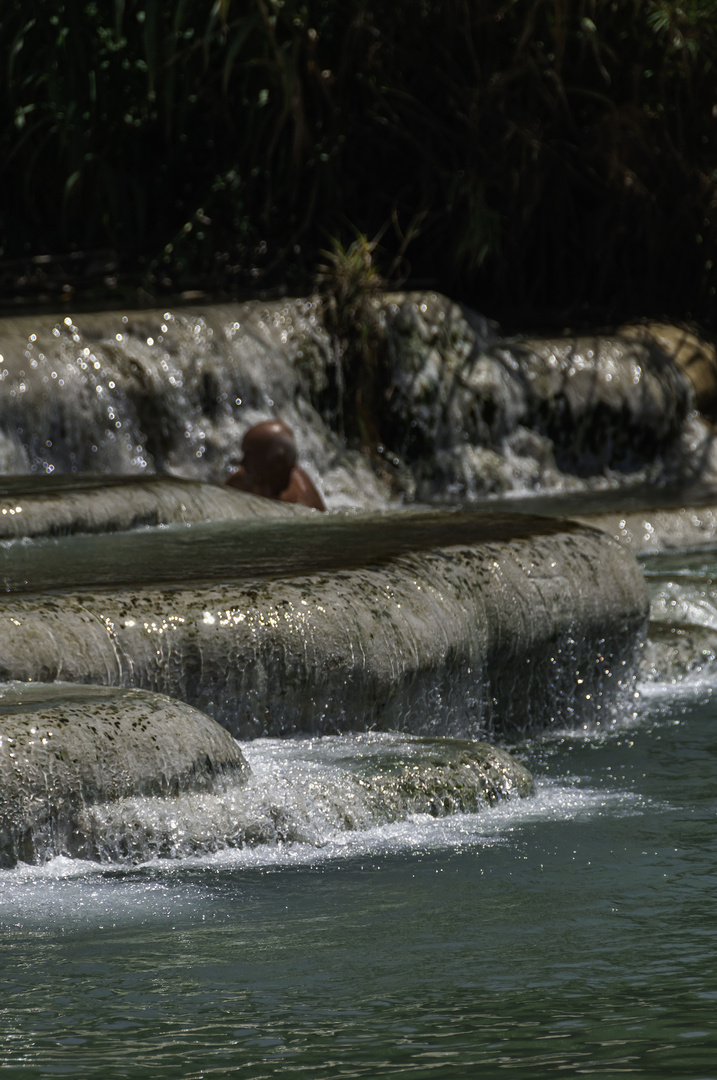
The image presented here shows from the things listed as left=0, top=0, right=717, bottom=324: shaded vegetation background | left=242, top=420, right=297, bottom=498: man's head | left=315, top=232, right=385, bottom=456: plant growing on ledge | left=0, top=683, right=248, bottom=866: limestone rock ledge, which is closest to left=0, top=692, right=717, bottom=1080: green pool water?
left=0, top=683, right=248, bottom=866: limestone rock ledge

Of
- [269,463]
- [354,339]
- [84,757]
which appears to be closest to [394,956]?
[84,757]

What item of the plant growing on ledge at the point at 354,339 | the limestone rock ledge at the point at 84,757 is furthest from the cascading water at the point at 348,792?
the plant growing on ledge at the point at 354,339

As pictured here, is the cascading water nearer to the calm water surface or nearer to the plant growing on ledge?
the calm water surface

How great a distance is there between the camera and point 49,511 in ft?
19.8

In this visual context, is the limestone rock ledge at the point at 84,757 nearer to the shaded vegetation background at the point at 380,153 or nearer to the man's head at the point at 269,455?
the man's head at the point at 269,455

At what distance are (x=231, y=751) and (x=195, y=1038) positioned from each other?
1.51 metres

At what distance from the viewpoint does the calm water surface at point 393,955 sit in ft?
8.15

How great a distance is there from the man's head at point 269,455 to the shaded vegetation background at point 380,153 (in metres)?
4.25

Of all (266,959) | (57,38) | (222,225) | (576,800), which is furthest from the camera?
(222,225)

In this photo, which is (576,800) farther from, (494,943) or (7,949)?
Answer: (7,949)

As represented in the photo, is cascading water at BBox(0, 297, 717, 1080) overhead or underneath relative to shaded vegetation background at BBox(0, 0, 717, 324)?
underneath

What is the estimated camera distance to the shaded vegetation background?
39.9 feet

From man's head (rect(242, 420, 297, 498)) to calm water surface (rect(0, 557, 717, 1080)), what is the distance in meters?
3.73

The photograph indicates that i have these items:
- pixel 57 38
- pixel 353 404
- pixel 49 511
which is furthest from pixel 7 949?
pixel 57 38
